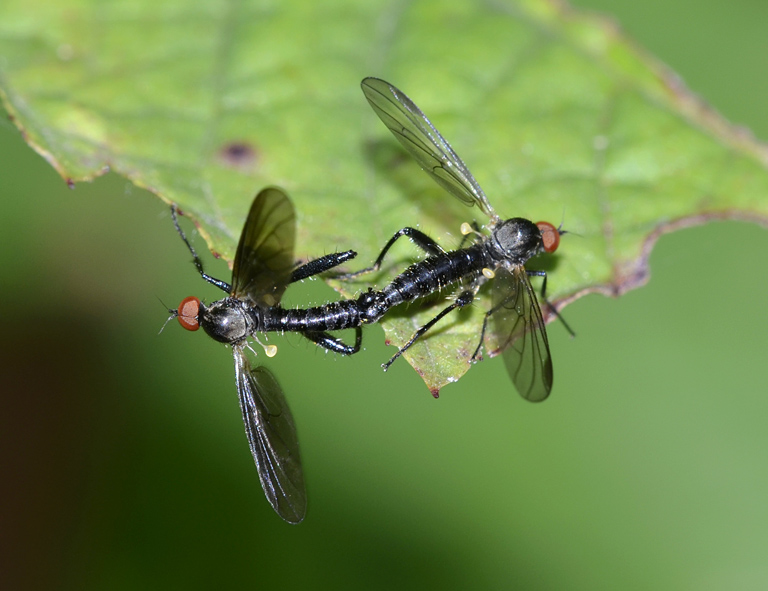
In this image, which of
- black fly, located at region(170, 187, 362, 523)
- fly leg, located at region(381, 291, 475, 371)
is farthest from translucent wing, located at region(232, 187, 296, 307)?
fly leg, located at region(381, 291, 475, 371)

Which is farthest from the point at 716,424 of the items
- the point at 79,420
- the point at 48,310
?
the point at 48,310

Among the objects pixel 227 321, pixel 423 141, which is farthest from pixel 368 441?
pixel 423 141

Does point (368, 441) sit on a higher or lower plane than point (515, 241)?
lower

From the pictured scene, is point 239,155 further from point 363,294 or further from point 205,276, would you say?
point 363,294

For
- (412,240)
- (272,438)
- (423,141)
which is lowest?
(272,438)

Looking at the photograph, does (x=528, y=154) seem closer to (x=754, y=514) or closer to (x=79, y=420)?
(x=754, y=514)

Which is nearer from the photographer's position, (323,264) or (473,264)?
(323,264)
